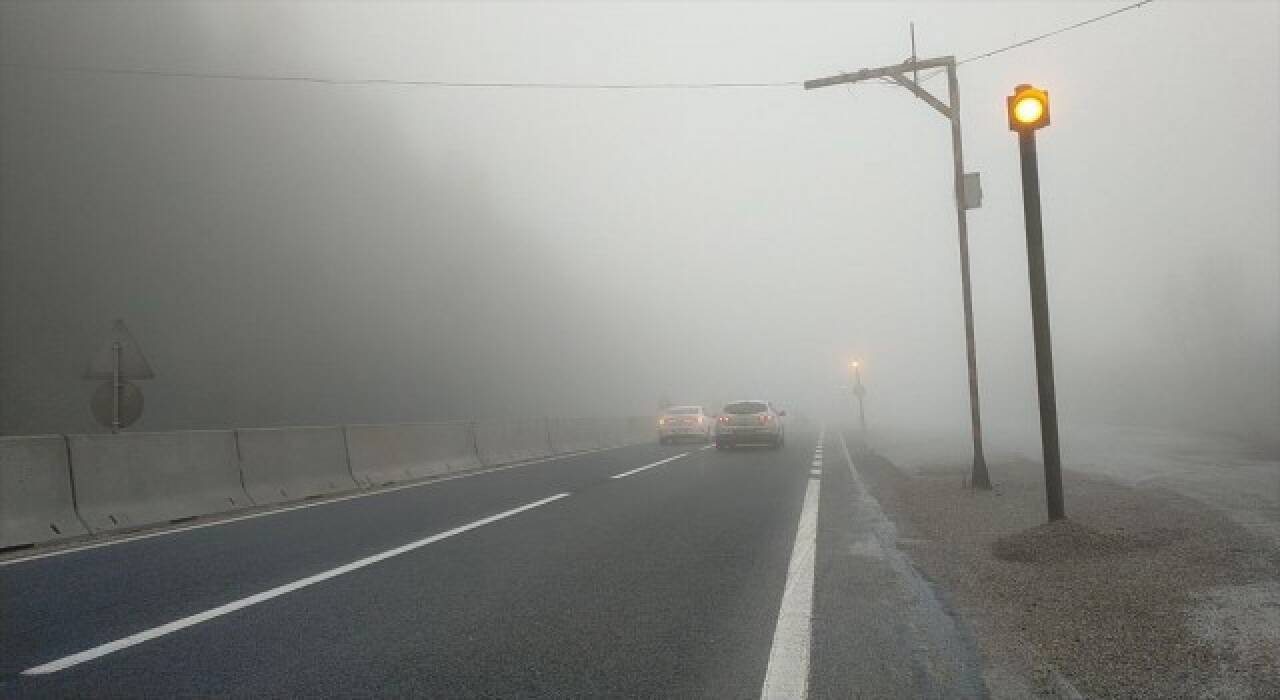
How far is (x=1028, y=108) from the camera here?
6.93 m

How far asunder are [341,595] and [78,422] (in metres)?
29.0

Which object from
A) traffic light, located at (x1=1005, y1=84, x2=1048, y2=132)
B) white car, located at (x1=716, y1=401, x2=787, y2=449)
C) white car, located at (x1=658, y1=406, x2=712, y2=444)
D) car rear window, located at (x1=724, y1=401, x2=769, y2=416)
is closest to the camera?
traffic light, located at (x1=1005, y1=84, x2=1048, y2=132)

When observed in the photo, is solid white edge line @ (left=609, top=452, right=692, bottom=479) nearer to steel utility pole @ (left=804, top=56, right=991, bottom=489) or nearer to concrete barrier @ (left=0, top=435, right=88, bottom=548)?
steel utility pole @ (left=804, top=56, right=991, bottom=489)

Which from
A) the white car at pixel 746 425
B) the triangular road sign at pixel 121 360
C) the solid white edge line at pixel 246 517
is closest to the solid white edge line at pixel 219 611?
the solid white edge line at pixel 246 517

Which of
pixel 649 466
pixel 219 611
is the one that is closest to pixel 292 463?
pixel 649 466

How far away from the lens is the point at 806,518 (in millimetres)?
8906

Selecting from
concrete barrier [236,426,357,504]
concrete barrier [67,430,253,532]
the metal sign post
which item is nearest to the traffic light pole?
concrete barrier [67,430,253,532]

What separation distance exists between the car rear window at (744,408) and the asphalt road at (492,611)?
14.1m

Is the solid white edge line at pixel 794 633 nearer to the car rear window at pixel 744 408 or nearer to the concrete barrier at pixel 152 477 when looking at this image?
the concrete barrier at pixel 152 477

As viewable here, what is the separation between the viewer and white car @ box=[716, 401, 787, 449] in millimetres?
22891

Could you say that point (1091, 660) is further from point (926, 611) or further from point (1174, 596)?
point (1174, 596)

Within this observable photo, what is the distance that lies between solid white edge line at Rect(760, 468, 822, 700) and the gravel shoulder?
799 millimetres

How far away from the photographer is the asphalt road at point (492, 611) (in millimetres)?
3527

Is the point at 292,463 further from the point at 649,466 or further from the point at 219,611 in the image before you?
the point at 219,611
